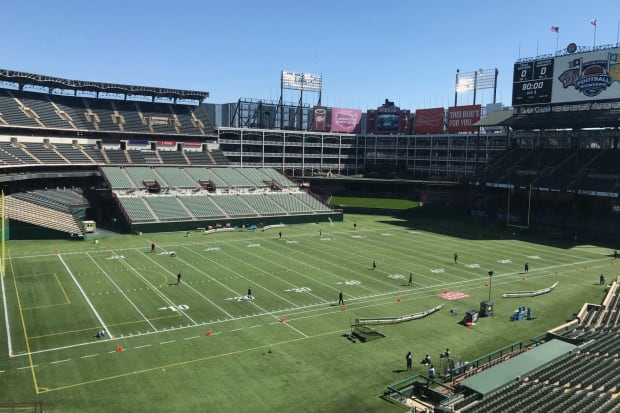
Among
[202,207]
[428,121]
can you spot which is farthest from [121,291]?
A: [428,121]

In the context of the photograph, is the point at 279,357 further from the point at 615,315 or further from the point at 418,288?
the point at 615,315

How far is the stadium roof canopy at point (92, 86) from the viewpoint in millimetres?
79125

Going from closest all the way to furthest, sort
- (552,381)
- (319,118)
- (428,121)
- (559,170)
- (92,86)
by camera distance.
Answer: (552,381)
(559,170)
(92,86)
(428,121)
(319,118)

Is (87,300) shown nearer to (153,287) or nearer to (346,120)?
(153,287)

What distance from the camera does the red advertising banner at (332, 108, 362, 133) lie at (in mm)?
117438

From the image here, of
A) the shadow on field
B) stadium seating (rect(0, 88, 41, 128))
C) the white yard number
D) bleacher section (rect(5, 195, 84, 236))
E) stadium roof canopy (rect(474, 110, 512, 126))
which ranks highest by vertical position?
stadium roof canopy (rect(474, 110, 512, 126))

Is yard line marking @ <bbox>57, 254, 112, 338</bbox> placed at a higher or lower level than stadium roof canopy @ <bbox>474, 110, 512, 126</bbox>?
lower

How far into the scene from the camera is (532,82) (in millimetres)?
80688

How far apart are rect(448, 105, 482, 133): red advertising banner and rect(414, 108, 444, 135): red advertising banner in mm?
2887

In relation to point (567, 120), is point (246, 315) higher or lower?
lower

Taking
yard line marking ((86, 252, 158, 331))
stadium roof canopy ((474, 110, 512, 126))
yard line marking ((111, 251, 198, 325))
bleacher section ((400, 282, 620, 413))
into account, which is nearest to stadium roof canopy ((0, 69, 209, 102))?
yard line marking ((86, 252, 158, 331))

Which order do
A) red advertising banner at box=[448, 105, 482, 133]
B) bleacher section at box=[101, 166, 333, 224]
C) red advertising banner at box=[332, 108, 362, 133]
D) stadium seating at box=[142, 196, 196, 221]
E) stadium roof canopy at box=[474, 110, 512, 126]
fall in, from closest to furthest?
1. stadium seating at box=[142, 196, 196, 221]
2. bleacher section at box=[101, 166, 333, 224]
3. stadium roof canopy at box=[474, 110, 512, 126]
4. red advertising banner at box=[448, 105, 482, 133]
5. red advertising banner at box=[332, 108, 362, 133]

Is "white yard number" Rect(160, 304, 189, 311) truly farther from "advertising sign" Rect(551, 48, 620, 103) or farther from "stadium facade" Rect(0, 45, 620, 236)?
"advertising sign" Rect(551, 48, 620, 103)

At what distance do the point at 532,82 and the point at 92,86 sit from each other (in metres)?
74.0
